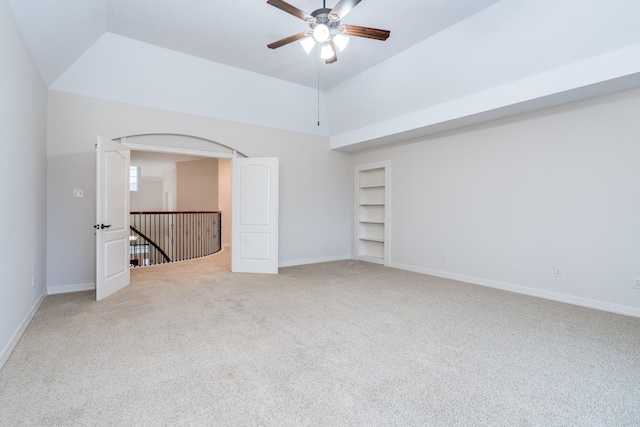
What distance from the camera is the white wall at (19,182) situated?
7.73 feet

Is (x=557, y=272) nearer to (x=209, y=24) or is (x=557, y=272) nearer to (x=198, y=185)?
(x=209, y=24)

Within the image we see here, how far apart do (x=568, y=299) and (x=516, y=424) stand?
9.87 ft

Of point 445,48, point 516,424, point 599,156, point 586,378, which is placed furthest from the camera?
point 445,48

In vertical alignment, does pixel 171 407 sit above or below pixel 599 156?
below

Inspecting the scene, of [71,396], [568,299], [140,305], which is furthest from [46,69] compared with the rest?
[568,299]

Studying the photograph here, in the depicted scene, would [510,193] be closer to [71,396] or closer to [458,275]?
[458,275]

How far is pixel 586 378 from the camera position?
2.09 meters

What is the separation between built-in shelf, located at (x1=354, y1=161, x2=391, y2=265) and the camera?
6.84 metres

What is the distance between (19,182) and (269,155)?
3.73 metres

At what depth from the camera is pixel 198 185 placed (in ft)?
Answer: 35.0

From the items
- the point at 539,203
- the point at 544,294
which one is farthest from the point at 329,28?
the point at 544,294

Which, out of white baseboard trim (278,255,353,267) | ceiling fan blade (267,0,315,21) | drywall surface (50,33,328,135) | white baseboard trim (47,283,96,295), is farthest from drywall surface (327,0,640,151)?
white baseboard trim (47,283,96,295)

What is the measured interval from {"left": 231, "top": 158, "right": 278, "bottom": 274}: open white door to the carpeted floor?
1540 millimetres

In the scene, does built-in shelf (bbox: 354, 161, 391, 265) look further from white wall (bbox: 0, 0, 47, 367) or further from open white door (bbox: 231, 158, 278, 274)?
white wall (bbox: 0, 0, 47, 367)
